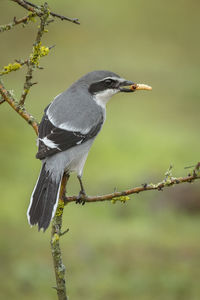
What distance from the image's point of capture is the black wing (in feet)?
14.3

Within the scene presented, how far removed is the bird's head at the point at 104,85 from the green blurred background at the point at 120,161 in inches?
109

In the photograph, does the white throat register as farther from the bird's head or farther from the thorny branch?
the thorny branch

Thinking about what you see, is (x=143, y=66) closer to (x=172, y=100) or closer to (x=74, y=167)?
(x=172, y=100)

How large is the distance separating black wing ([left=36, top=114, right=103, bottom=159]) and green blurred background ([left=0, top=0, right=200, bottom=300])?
2809 mm

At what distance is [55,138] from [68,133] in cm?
19

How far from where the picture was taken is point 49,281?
283 inches

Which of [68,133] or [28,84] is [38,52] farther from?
[68,133]

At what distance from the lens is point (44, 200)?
3.95 m

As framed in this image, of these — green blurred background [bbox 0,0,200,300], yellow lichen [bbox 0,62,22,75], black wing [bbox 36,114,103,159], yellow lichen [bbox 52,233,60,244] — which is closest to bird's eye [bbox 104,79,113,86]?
black wing [bbox 36,114,103,159]

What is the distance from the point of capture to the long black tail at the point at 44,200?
151 inches

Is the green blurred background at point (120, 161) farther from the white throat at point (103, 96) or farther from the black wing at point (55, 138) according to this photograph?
the black wing at point (55, 138)

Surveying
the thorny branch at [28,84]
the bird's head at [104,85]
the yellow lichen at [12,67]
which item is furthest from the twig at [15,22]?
the bird's head at [104,85]

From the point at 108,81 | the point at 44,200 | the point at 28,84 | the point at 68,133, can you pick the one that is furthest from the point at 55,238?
the point at 108,81

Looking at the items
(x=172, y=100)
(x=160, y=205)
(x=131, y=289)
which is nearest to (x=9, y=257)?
(x=131, y=289)
